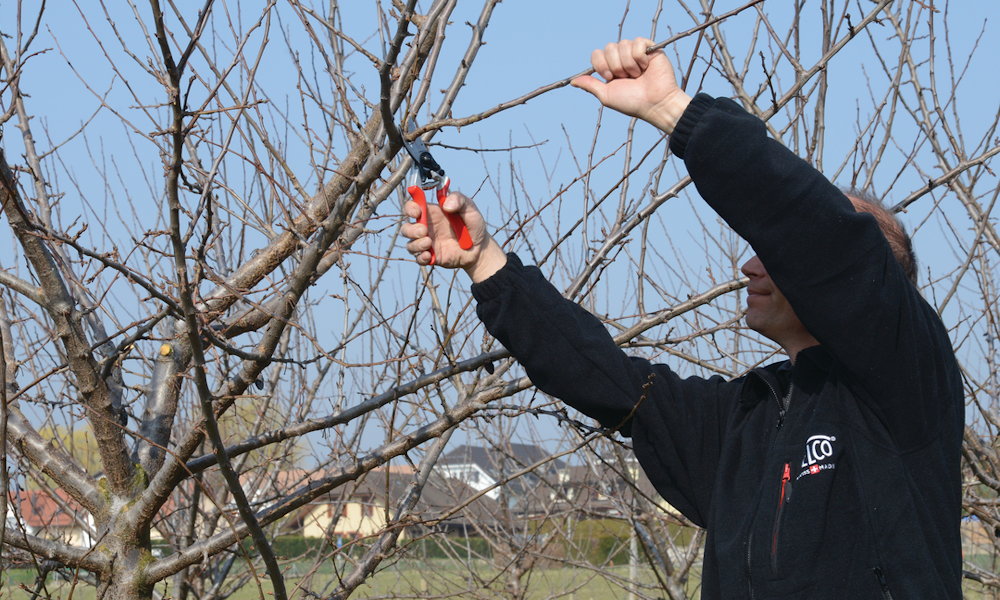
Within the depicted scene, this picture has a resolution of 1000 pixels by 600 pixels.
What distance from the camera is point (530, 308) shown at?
1.95m

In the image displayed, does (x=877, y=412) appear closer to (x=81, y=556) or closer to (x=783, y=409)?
(x=783, y=409)

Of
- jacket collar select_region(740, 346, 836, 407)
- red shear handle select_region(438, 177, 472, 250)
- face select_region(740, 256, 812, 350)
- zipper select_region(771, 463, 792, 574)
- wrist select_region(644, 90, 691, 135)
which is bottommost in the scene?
zipper select_region(771, 463, 792, 574)

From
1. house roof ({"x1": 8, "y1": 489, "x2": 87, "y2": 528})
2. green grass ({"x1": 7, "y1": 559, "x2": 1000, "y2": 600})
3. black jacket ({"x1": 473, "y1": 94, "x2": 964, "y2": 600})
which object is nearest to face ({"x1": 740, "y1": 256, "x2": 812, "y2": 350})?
black jacket ({"x1": 473, "y1": 94, "x2": 964, "y2": 600})

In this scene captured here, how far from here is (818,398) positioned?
1.72 metres

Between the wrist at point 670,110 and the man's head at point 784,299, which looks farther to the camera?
the man's head at point 784,299

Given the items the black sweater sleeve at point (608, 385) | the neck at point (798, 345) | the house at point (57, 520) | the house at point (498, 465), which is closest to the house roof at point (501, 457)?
the house at point (498, 465)

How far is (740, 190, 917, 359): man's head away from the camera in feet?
6.13

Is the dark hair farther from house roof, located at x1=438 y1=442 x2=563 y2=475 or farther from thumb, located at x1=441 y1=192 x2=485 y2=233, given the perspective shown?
house roof, located at x1=438 y1=442 x2=563 y2=475

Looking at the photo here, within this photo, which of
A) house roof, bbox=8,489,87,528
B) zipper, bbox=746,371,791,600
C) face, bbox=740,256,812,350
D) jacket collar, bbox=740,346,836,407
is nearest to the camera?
zipper, bbox=746,371,791,600

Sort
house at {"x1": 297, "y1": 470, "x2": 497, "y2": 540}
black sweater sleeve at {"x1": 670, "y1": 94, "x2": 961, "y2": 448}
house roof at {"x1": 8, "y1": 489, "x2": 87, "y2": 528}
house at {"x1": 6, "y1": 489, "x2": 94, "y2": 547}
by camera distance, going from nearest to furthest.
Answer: black sweater sleeve at {"x1": 670, "y1": 94, "x2": 961, "y2": 448} < house at {"x1": 297, "y1": 470, "x2": 497, "y2": 540} < house at {"x1": 6, "y1": 489, "x2": 94, "y2": 547} < house roof at {"x1": 8, "y1": 489, "x2": 87, "y2": 528}

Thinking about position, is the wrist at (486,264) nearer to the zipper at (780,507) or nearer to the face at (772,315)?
the face at (772,315)

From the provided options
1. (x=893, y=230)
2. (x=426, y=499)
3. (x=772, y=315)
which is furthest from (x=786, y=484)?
(x=426, y=499)

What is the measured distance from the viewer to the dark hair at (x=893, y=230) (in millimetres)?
1906

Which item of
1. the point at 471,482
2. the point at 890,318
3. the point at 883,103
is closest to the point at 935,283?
the point at 883,103
